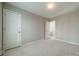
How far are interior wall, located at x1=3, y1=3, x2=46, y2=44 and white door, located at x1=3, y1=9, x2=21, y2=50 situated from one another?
33 centimetres

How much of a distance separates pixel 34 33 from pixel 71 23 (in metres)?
2.82

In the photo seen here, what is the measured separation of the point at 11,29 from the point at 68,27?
387cm

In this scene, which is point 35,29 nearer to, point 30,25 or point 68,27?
point 30,25

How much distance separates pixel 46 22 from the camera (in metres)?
5.90

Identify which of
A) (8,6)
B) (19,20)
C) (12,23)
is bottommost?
(12,23)

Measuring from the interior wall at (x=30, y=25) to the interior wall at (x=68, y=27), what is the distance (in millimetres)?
1457

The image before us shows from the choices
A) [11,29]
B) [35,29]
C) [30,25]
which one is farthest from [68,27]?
[11,29]

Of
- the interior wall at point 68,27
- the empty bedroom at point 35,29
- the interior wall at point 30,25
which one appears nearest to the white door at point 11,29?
the empty bedroom at point 35,29

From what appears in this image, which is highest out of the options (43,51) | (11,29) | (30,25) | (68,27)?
(30,25)

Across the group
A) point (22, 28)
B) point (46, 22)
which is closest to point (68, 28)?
point (46, 22)

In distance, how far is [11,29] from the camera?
10.0 feet

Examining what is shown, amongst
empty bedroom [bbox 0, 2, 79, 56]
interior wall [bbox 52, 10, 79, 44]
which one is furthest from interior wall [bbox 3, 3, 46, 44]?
interior wall [bbox 52, 10, 79, 44]

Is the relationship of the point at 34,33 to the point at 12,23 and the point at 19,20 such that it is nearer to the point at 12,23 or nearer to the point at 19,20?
the point at 19,20

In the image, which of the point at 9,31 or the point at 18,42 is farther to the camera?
the point at 18,42
